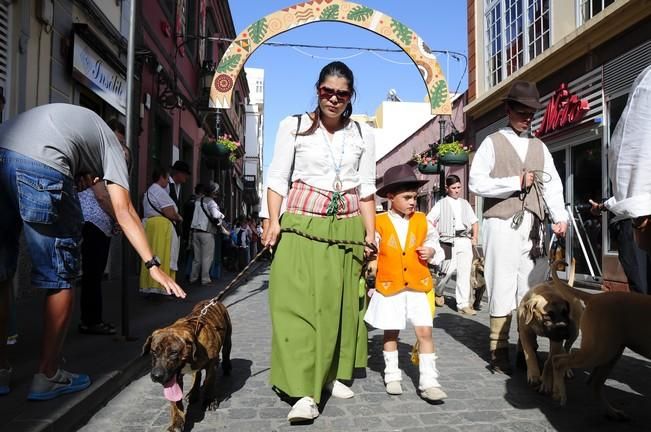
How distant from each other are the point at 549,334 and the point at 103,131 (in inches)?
124

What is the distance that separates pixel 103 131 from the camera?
3193mm

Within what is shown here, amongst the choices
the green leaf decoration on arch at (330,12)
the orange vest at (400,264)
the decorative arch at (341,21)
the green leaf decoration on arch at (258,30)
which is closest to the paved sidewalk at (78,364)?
the orange vest at (400,264)

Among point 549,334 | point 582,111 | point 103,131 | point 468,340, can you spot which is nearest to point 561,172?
point 582,111

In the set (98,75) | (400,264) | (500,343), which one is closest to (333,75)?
(400,264)

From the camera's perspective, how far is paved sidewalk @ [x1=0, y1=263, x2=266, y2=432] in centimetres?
287

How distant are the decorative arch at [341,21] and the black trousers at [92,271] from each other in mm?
8137

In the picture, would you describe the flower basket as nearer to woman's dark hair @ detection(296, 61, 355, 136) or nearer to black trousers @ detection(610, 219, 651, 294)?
black trousers @ detection(610, 219, 651, 294)

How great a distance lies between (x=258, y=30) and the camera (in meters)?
12.6

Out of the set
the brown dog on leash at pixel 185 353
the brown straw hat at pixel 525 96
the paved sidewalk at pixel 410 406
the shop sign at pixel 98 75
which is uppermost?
the shop sign at pixel 98 75

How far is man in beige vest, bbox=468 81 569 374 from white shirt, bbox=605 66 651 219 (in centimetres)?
170

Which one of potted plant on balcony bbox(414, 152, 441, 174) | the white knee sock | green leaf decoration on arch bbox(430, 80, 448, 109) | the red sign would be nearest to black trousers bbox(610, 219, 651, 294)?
the white knee sock

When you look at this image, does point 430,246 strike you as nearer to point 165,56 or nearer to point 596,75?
point 596,75

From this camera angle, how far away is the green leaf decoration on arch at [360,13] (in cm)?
1245

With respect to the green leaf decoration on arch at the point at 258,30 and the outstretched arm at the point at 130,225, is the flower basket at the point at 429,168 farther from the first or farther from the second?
the outstretched arm at the point at 130,225
